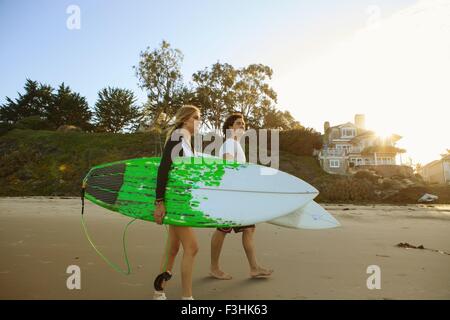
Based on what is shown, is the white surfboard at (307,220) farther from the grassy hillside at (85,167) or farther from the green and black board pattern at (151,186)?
the grassy hillside at (85,167)

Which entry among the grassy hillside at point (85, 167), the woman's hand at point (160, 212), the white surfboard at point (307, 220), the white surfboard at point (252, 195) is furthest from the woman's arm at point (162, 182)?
the grassy hillside at point (85, 167)

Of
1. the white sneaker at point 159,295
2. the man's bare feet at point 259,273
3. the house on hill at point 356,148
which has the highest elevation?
the house on hill at point 356,148

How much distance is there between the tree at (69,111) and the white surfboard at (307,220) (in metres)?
34.5

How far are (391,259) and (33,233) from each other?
200 inches

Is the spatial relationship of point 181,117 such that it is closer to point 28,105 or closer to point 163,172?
point 163,172

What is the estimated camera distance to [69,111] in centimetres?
3512

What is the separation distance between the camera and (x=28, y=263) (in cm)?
367

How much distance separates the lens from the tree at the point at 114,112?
3556 cm

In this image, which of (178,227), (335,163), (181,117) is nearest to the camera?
(178,227)

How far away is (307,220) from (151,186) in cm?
176

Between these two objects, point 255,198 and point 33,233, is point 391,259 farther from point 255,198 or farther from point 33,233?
point 33,233

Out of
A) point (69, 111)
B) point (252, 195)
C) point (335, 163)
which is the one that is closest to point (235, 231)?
point (252, 195)
